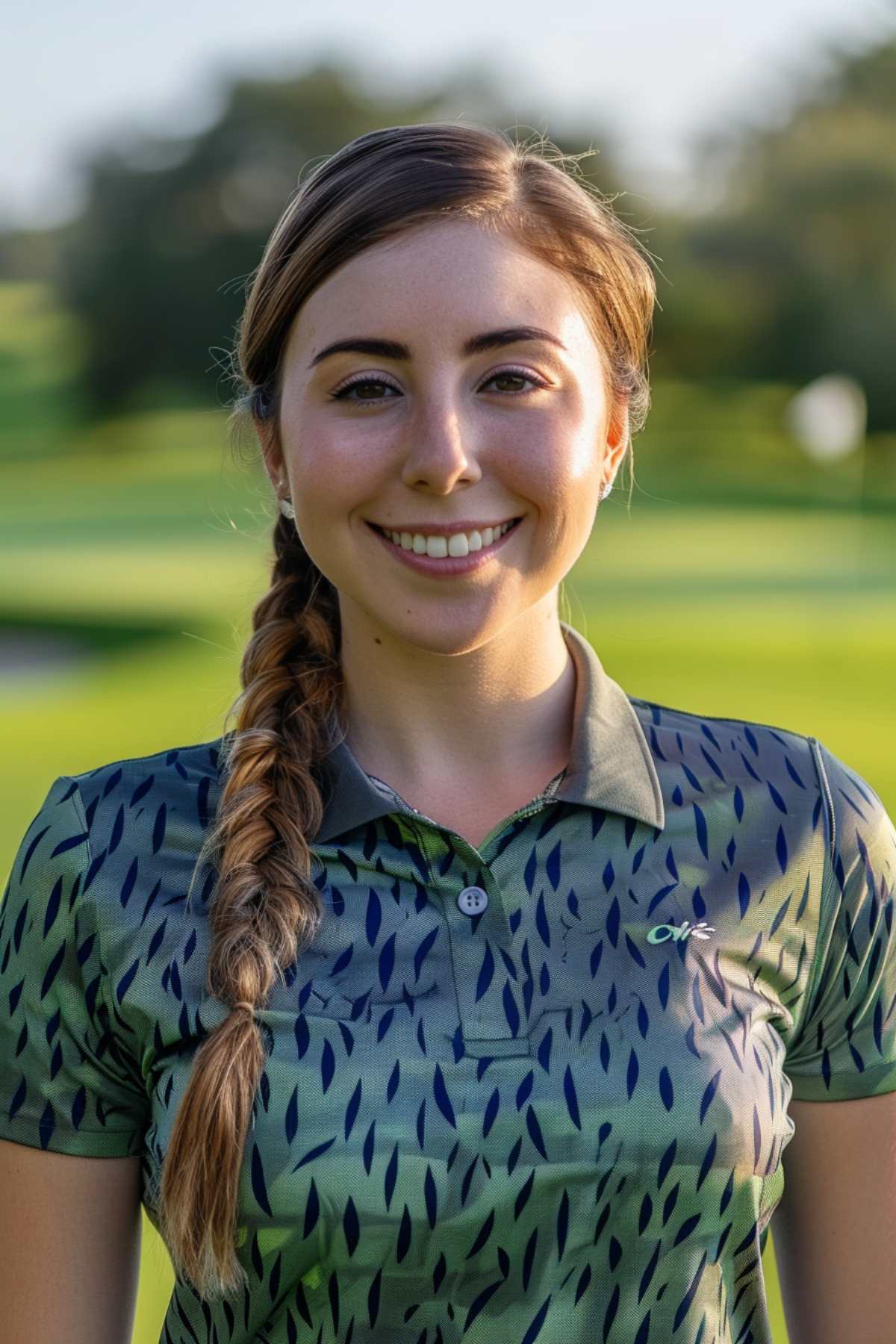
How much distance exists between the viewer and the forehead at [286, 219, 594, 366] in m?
1.72

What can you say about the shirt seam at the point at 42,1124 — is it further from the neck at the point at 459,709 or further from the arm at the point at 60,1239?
the neck at the point at 459,709

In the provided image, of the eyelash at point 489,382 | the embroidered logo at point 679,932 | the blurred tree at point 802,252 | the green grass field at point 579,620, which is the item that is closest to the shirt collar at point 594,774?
the embroidered logo at point 679,932

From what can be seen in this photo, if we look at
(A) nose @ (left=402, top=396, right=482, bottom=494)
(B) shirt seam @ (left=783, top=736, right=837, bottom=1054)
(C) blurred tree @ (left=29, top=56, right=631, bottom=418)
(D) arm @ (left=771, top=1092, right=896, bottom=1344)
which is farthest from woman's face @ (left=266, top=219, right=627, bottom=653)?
(C) blurred tree @ (left=29, top=56, right=631, bottom=418)

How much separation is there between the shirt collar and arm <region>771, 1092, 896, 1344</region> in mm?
358

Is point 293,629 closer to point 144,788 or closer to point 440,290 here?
point 144,788

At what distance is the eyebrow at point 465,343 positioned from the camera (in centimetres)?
172

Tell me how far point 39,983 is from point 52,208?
1688 inches

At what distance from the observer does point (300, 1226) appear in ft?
5.26

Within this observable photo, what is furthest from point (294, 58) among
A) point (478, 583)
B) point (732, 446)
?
point (478, 583)

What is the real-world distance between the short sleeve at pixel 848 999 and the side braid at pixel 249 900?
514 millimetres

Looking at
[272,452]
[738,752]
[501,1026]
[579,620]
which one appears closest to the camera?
[501,1026]

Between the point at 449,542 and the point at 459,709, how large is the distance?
0.22 meters

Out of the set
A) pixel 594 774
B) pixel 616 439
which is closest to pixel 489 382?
pixel 616 439

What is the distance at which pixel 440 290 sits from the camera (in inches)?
67.9
